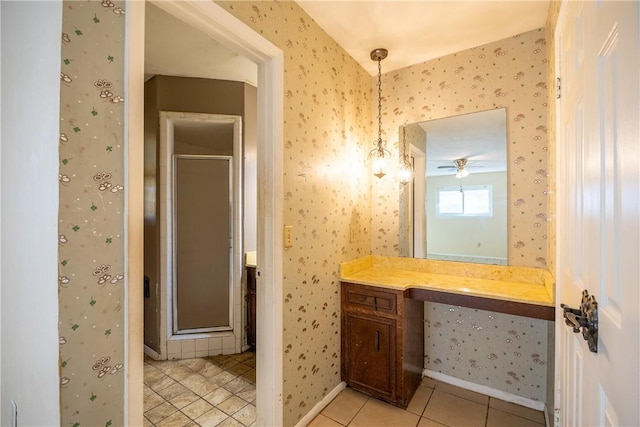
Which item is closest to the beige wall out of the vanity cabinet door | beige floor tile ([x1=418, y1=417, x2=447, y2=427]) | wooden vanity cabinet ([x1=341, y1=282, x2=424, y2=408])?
wooden vanity cabinet ([x1=341, y1=282, x2=424, y2=408])

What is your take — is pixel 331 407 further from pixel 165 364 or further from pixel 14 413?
pixel 14 413

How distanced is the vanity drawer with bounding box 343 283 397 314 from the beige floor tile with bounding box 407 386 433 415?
0.65 m

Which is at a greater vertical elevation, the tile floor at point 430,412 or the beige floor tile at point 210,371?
the beige floor tile at point 210,371

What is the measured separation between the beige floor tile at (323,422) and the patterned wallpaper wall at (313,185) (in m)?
0.09

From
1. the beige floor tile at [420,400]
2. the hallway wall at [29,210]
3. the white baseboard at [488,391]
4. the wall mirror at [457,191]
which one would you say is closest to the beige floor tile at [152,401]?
the hallway wall at [29,210]

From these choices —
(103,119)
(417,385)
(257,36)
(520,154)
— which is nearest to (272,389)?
(417,385)

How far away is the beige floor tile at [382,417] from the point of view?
1735 millimetres

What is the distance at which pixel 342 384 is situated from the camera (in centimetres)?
206

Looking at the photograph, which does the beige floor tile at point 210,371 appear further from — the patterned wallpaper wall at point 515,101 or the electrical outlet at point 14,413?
the patterned wallpaper wall at point 515,101

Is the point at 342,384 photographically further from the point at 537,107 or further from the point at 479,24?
the point at 479,24

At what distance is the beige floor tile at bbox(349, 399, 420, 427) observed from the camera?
1.74m

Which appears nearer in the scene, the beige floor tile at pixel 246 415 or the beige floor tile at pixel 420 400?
the beige floor tile at pixel 246 415

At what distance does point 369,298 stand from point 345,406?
0.73m

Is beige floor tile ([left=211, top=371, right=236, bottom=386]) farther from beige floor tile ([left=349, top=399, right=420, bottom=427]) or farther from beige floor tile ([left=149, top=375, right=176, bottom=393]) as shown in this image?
beige floor tile ([left=349, top=399, right=420, bottom=427])
